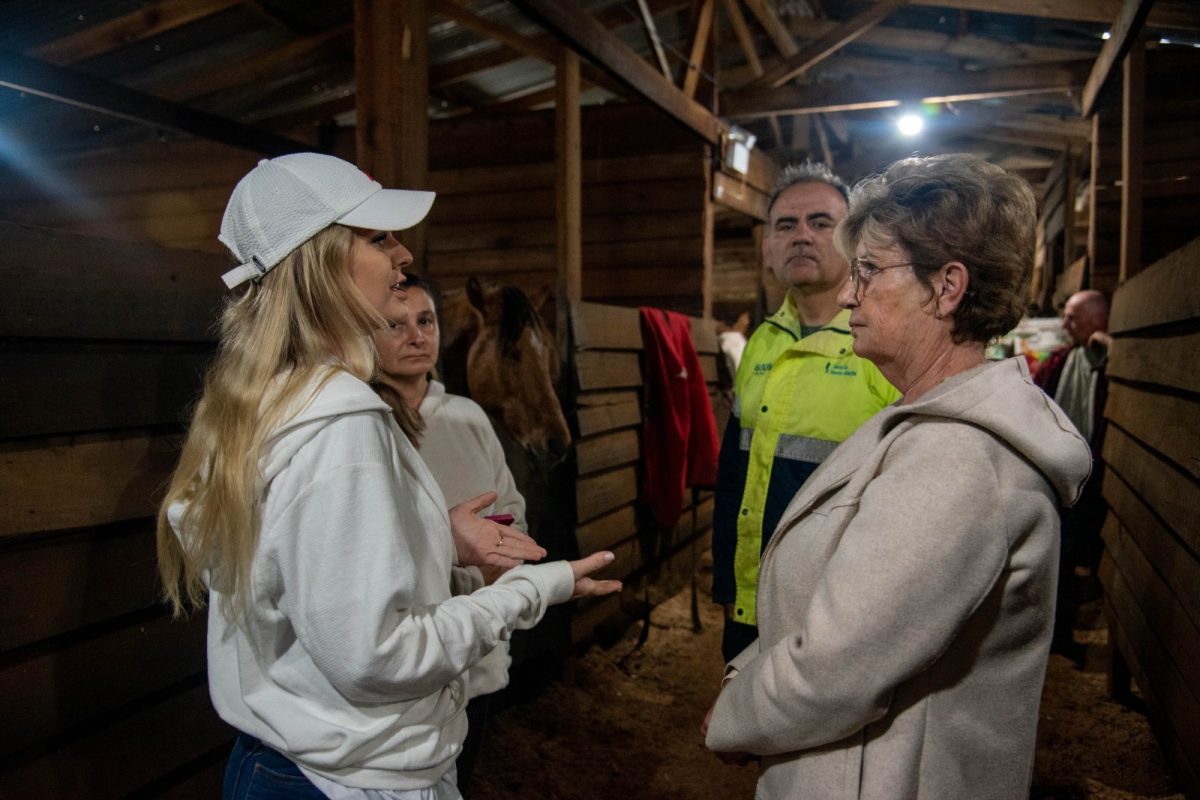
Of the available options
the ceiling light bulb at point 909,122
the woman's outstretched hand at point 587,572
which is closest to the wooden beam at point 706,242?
the ceiling light bulb at point 909,122

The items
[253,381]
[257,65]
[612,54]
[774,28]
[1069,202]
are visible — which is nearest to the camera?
[253,381]

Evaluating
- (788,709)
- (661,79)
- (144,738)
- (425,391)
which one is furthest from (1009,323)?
(661,79)

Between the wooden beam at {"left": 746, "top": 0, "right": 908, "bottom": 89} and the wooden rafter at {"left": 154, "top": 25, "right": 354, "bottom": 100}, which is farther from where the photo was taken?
the wooden beam at {"left": 746, "top": 0, "right": 908, "bottom": 89}

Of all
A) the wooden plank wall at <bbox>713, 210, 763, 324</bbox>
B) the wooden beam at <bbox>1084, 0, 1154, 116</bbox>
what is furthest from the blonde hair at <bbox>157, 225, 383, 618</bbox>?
the wooden plank wall at <bbox>713, 210, 763, 324</bbox>

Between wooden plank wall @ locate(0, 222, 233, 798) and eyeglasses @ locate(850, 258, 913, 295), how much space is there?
1766 millimetres

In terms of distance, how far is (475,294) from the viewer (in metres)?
3.65

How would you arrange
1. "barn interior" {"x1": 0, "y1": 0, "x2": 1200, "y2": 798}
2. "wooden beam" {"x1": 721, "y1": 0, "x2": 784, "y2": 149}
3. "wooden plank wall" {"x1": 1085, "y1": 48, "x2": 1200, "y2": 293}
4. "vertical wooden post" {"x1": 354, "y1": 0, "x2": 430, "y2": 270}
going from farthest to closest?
"wooden beam" {"x1": 721, "y1": 0, "x2": 784, "y2": 149} → "wooden plank wall" {"x1": 1085, "y1": 48, "x2": 1200, "y2": 293} → "vertical wooden post" {"x1": 354, "y1": 0, "x2": 430, "y2": 270} → "barn interior" {"x1": 0, "y1": 0, "x2": 1200, "y2": 798}

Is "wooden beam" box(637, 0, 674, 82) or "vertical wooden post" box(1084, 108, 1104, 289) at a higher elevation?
"wooden beam" box(637, 0, 674, 82)

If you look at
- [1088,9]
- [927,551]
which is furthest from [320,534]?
[1088,9]

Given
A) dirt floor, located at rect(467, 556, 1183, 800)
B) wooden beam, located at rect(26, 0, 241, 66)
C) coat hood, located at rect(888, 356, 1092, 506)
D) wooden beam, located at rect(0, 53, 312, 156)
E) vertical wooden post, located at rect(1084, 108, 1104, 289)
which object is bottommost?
dirt floor, located at rect(467, 556, 1183, 800)

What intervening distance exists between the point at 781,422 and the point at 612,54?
10.9 ft

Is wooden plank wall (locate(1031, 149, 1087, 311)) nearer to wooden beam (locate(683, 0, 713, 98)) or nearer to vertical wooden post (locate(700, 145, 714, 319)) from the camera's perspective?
vertical wooden post (locate(700, 145, 714, 319))

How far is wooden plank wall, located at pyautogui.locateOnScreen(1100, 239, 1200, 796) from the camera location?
2.39 m

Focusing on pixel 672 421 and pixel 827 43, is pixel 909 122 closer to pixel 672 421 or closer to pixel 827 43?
pixel 827 43
